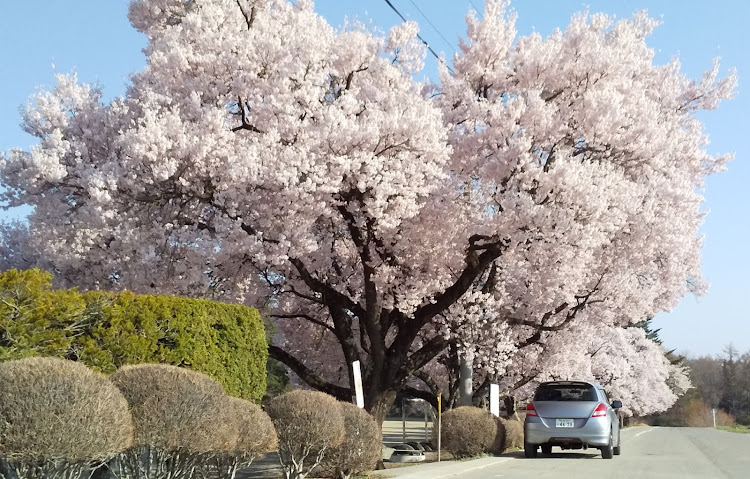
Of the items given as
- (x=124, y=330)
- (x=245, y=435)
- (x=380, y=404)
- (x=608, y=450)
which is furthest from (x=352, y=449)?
(x=608, y=450)

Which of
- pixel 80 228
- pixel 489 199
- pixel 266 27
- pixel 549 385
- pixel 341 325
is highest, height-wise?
pixel 266 27

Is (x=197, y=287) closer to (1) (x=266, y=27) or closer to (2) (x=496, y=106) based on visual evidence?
(1) (x=266, y=27)

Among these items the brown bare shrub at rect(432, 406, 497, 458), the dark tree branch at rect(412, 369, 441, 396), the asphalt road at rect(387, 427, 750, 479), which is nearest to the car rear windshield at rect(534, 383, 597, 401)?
the asphalt road at rect(387, 427, 750, 479)

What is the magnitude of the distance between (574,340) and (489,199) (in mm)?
13680

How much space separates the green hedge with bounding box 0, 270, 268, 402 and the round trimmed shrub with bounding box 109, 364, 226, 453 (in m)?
1.76

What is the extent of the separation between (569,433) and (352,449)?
24.3 ft

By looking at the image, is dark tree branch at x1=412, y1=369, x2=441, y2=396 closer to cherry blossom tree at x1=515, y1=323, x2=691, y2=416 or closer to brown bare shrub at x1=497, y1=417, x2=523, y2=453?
cherry blossom tree at x1=515, y1=323, x2=691, y2=416

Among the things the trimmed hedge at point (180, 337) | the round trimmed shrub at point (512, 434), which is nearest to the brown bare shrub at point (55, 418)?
the trimmed hedge at point (180, 337)

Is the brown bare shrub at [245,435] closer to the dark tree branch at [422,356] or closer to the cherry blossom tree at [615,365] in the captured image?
the dark tree branch at [422,356]

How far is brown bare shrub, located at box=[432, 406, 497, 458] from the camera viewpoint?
1922 cm

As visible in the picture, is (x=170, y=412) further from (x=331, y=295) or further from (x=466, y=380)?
(x=466, y=380)

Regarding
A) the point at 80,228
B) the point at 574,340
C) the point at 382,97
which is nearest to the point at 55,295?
the point at 80,228

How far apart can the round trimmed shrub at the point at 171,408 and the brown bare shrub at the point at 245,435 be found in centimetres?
41

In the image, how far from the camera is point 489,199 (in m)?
18.8
